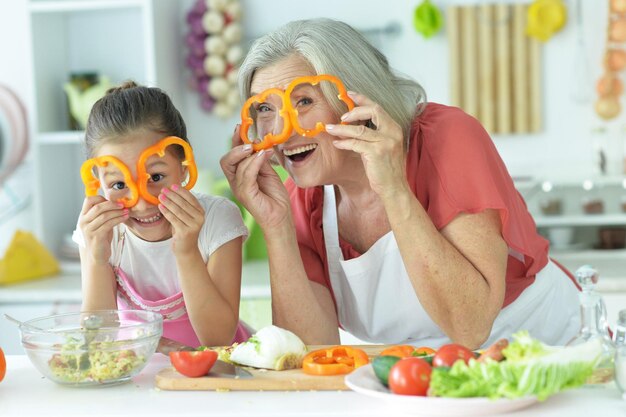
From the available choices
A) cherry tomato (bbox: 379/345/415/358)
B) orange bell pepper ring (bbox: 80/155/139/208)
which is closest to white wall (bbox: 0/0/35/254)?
orange bell pepper ring (bbox: 80/155/139/208)

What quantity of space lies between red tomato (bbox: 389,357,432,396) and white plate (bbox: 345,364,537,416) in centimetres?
1

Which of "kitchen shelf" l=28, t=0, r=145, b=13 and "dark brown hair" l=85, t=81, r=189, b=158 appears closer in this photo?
"dark brown hair" l=85, t=81, r=189, b=158

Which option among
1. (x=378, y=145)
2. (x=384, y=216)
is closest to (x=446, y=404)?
(x=378, y=145)

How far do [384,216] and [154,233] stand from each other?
476 millimetres

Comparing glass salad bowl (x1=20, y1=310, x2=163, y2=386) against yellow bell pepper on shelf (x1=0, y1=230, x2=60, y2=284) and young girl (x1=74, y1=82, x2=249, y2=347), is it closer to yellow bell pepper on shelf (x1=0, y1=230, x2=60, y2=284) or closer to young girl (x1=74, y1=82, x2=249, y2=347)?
young girl (x1=74, y1=82, x2=249, y2=347)

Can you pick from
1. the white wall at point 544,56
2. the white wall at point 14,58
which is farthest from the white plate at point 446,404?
the white wall at point 14,58

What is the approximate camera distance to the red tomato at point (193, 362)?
1.31m

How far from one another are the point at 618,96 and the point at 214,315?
2110 millimetres

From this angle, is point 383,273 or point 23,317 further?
point 23,317

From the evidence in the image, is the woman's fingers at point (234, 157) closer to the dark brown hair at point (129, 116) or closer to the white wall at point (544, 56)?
the dark brown hair at point (129, 116)

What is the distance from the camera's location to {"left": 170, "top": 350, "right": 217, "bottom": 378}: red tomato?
4.28 feet

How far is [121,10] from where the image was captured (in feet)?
11.4

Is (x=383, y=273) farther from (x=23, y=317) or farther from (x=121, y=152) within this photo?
(x=23, y=317)

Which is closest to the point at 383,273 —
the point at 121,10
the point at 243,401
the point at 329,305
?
the point at 329,305
